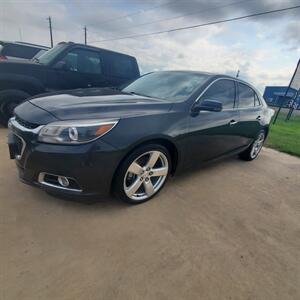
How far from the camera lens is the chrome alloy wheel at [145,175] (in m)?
2.52

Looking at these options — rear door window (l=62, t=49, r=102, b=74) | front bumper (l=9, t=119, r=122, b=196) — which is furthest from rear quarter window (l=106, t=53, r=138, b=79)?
front bumper (l=9, t=119, r=122, b=196)

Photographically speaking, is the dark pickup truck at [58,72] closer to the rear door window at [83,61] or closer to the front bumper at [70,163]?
the rear door window at [83,61]

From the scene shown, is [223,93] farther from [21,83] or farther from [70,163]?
[21,83]

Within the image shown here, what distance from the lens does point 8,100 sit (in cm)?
466

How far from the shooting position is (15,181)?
285 cm

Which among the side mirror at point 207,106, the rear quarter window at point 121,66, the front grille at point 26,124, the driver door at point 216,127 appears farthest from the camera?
the rear quarter window at point 121,66

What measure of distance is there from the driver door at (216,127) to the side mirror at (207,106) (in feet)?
0.28

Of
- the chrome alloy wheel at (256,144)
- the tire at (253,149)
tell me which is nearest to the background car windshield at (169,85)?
the tire at (253,149)

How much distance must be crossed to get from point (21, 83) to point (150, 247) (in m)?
4.24

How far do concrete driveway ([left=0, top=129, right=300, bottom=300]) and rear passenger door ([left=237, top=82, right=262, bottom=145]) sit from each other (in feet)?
4.36

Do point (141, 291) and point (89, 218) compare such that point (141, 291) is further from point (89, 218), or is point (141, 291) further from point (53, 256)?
point (89, 218)

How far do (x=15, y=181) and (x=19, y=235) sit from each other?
1028 millimetres

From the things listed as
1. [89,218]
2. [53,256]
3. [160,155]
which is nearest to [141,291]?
[53,256]

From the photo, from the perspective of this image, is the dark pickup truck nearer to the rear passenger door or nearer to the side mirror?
the rear passenger door
